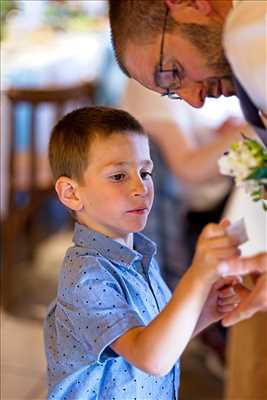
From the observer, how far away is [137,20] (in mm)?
1085

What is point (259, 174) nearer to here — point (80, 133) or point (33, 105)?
point (80, 133)

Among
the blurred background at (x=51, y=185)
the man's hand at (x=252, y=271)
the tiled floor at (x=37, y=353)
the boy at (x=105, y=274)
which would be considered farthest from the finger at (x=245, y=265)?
the tiled floor at (x=37, y=353)

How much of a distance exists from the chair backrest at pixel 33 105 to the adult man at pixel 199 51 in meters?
2.05

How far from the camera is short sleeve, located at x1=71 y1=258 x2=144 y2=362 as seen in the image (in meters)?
1.06

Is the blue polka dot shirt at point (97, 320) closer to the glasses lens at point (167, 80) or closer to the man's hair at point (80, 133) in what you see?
the man's hair at point (80, 133)

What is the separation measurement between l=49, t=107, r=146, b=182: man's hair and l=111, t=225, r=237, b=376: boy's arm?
0.27m

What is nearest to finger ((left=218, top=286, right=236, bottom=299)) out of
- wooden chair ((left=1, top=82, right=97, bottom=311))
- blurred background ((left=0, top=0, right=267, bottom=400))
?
blurred background ((left=0, top=0, right=267, bottom=400))

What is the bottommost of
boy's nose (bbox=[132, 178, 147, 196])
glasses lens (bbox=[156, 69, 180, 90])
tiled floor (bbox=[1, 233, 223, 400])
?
tiled floor (bbox=[1, 233, 223, 400])

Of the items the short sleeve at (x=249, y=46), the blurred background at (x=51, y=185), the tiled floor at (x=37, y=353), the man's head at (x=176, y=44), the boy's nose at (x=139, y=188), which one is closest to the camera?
the short sleeve at (x=249, y=46)

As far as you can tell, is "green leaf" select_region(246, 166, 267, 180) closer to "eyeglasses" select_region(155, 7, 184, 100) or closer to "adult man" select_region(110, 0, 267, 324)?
"adult man" select_region(110, 0, 267, 324)

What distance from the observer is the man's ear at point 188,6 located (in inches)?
41.1

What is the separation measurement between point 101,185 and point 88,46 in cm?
345

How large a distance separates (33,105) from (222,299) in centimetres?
219

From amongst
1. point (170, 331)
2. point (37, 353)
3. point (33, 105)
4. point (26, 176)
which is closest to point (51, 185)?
point (26, 176)
